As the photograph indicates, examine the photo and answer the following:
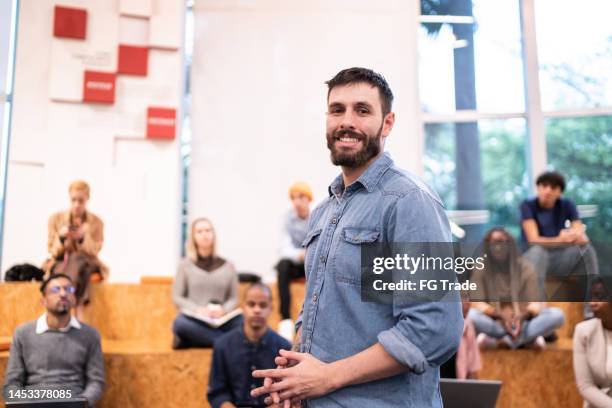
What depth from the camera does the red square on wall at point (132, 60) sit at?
5801 millimetres

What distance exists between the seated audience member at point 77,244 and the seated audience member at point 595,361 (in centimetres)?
289

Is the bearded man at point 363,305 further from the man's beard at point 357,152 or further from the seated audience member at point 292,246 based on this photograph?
the seated audience member at point 292,246

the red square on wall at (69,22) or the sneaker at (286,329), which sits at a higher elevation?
the red square on wall at (69,22)

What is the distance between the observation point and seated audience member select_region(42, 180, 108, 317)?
4.29 meters

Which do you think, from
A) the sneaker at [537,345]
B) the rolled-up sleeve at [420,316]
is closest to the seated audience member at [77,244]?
the sneaker at [537,345]

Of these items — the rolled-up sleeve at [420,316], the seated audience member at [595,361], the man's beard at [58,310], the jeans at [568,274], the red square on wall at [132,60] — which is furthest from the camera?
the red square on wall at [132,60]

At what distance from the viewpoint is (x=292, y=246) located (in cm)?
484

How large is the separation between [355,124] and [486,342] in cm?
295

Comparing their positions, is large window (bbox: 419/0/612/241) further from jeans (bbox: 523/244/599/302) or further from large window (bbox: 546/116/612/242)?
jeans (bbox: 523/244/599/302)

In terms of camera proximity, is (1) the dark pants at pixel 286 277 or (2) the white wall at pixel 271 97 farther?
(2) the white wall at pixel 271 97

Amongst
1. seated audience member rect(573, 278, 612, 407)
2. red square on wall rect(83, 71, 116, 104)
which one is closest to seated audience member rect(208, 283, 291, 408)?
seated audience member rect(573, 278, 612, 407)

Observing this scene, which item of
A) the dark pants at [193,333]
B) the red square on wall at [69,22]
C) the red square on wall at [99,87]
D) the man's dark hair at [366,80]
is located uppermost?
the red square on wall at [69,22]

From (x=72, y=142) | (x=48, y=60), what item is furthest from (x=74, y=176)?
(x=48, y=60)

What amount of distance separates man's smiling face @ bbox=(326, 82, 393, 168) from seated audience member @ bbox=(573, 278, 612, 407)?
2.15 m
